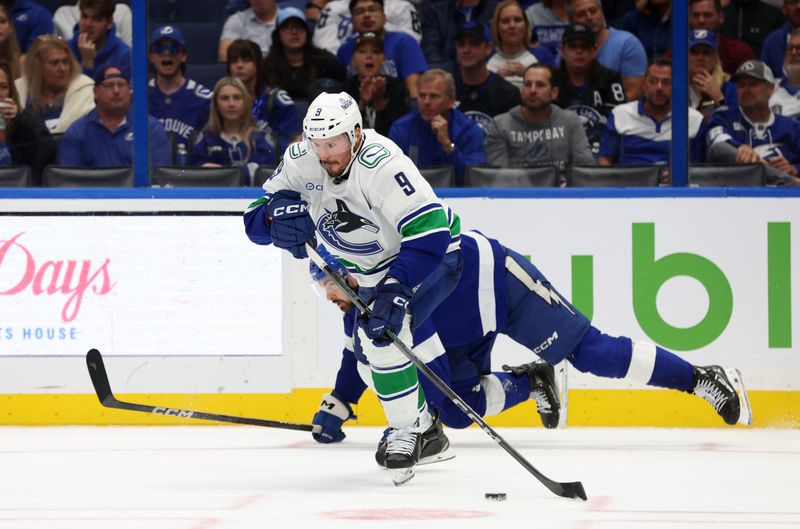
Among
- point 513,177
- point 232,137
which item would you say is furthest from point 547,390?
point 232,137

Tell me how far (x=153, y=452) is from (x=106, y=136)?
5.55ft

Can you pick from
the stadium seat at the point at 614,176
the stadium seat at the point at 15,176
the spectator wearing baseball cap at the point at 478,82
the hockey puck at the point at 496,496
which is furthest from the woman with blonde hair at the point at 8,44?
the hockey puck at the point at 496,496

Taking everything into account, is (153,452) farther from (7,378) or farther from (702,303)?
(702,303)

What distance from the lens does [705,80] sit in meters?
5.59

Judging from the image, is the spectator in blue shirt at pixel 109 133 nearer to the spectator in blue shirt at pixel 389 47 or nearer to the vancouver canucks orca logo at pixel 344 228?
the spectator in blue shirt at pixel 389 47

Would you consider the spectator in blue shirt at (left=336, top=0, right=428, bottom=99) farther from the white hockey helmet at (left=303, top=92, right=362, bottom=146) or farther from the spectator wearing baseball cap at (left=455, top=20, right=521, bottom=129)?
the white hockey helmet at (left=303, top=92, right=362, bottom=146)

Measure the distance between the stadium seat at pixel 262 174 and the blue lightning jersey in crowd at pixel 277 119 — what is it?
0.03 metres

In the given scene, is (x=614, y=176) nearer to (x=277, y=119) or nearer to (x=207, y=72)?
(x=277, y=119)

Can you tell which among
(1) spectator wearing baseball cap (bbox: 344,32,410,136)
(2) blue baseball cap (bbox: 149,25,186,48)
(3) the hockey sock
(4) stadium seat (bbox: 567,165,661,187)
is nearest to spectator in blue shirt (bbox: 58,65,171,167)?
(2) blue baseball cap (bbox: 149,25,186,48)

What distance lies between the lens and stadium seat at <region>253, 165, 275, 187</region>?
5602mm

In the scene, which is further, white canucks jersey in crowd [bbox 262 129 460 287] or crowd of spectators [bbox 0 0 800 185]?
crowd of spectators [bbox 0 0 800 185]

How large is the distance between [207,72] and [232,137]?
36cm

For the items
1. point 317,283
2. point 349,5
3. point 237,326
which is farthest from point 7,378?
point 349,5

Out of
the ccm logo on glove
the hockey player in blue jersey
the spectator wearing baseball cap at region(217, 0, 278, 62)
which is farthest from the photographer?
the spectator wearing baseball cap at region(217, 0, 278, 62)
